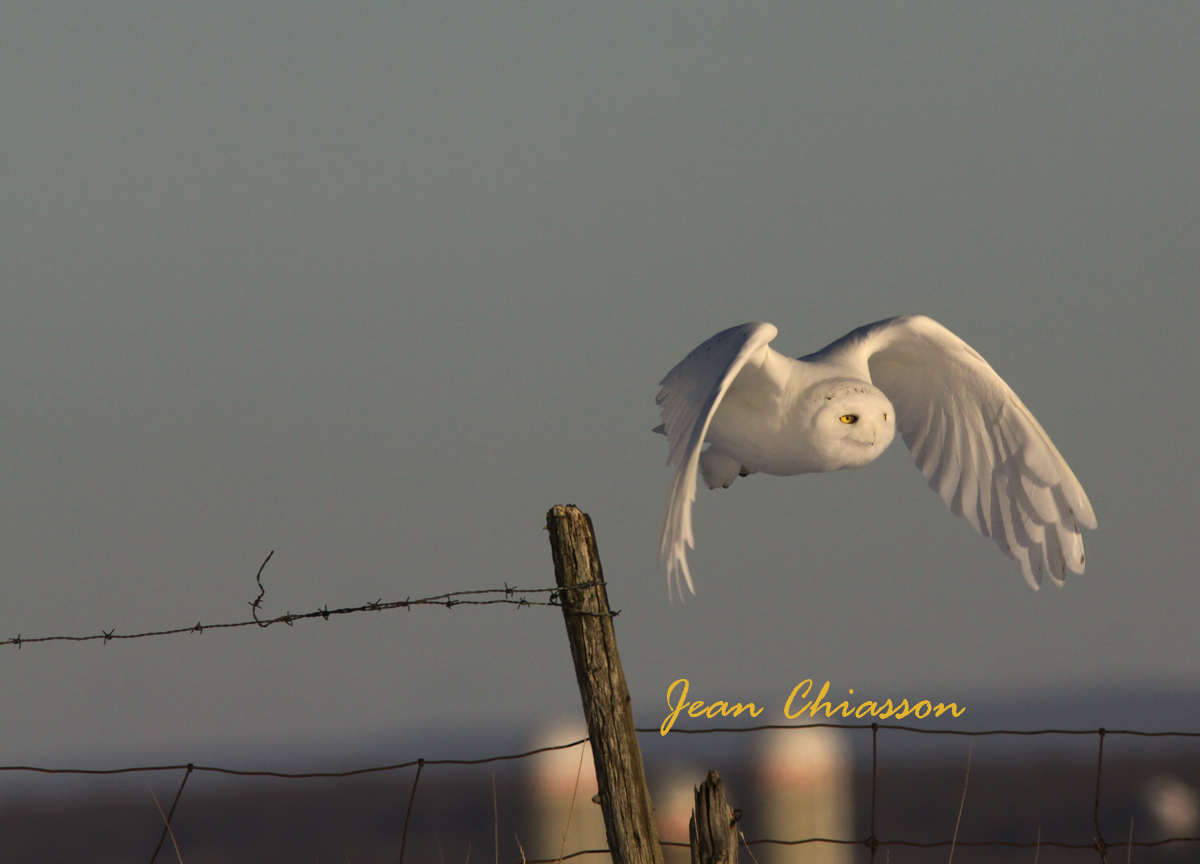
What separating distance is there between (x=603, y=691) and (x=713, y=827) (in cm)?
57

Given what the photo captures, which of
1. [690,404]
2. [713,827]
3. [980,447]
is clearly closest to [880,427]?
[690,404]

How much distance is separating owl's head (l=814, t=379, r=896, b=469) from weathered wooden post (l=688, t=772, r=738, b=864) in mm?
1417

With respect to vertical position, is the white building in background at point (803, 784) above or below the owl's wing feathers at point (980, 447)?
below

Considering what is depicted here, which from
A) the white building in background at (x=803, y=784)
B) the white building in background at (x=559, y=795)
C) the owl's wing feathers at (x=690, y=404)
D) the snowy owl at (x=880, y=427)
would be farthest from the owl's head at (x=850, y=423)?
the white building in background at (x=803, y=784)

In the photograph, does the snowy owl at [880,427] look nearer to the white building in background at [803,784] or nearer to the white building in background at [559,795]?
the white building in background at [559,795]

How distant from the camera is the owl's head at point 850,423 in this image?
482 cm

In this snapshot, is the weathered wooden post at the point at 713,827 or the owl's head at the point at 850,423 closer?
the weathered wooden post at the point at 713,827

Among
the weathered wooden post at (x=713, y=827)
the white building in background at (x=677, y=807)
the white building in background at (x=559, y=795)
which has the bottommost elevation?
the white building in background at (x=677, y=807)

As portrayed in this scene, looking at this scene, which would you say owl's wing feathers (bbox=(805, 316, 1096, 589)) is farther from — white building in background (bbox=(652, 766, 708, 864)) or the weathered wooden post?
white building in background (bbox=(652, 766, 708, 864))

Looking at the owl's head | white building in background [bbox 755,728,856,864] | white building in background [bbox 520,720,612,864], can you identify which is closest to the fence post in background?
the owl's head

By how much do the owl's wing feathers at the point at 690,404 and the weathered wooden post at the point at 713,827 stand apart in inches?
25.2

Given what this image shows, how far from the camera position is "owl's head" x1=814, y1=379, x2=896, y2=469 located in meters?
4.82

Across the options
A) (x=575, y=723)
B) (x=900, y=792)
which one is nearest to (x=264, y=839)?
(x=900, y=792)

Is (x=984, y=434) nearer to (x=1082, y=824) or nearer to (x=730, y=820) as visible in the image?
(x=730, y=820)
